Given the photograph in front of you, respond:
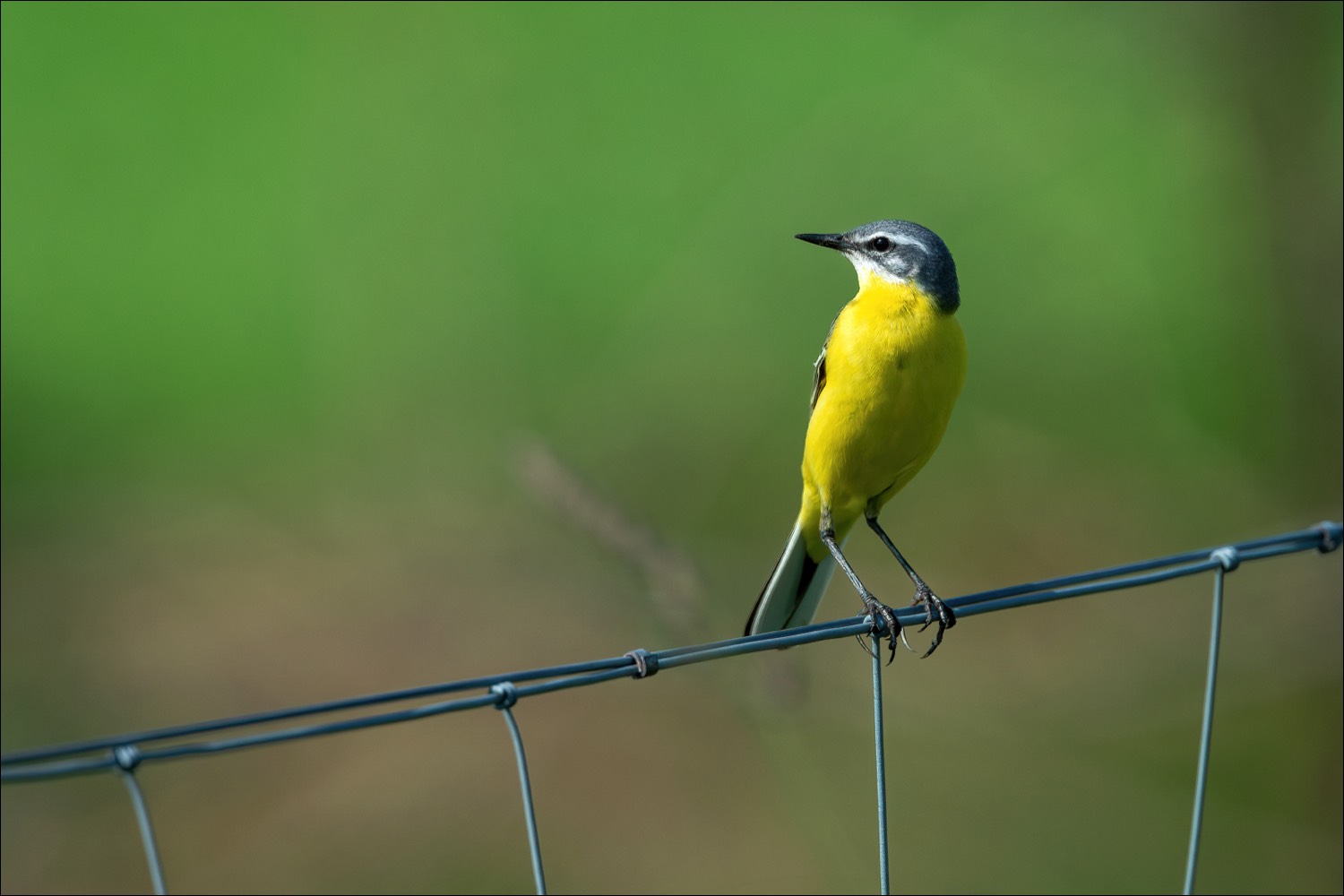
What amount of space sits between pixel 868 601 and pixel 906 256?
2.99 feet

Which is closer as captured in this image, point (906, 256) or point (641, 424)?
point (906, 256)

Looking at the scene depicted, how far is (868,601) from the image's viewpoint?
3234 mm

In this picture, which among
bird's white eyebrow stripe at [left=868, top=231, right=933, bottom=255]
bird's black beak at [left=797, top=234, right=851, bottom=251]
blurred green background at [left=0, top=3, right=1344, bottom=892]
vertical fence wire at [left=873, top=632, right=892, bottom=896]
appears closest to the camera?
vertical fence wire at [left=873, top=632, right=892, bottom=896]

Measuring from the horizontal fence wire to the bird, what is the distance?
1.25 ft

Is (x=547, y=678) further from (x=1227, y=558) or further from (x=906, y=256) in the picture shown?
(x=906, y=256)

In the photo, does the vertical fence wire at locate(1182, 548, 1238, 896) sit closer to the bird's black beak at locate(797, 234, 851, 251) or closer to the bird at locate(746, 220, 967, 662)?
the bird at locate(746, 220, 967, 662)

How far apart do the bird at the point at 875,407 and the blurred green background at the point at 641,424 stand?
28 cm

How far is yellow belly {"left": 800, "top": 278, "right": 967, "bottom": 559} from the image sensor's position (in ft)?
10.7

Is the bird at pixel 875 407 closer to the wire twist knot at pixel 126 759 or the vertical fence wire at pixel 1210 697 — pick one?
the vertical fence wire at pixel 1210 697

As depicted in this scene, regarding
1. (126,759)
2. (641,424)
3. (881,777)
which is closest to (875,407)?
(881,777)

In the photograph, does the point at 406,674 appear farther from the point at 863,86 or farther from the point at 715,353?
the point at 863,86

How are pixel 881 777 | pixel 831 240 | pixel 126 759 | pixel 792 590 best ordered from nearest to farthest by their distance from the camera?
pixel 126 759, pixel 881 777, pixel 792 590, pixel 831 240

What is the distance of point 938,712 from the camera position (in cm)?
574

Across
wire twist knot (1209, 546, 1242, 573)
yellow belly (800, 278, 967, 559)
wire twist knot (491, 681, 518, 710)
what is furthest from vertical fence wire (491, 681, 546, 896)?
wire twist knot (1209, 546, 1242, 573)
